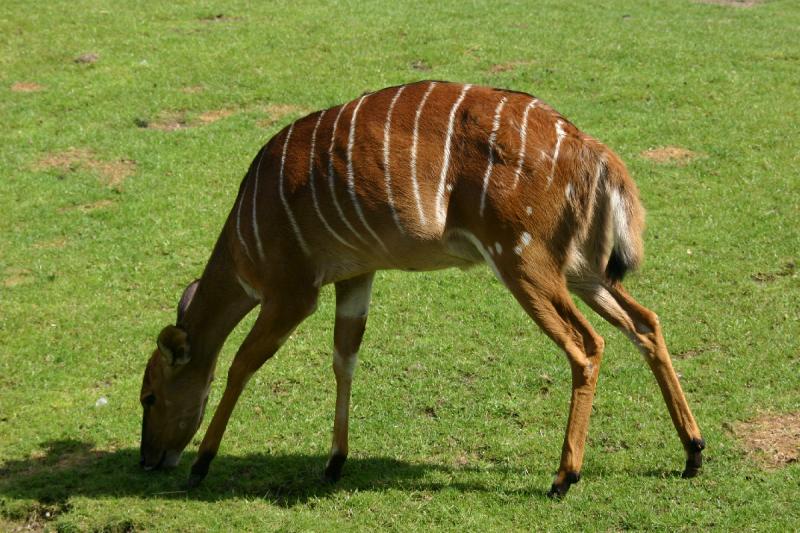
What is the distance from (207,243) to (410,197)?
4159mm

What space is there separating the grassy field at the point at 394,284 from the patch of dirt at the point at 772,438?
0.02 m

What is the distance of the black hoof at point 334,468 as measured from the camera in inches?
256

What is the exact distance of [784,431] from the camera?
6.58 m

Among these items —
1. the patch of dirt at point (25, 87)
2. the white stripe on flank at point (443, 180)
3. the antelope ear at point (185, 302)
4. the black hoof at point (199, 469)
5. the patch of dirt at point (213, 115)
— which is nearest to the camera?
the white stripe on flank at point (443, 180)

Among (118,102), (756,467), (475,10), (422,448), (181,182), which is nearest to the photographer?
(756,467)

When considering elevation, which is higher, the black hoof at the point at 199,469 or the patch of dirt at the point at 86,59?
the patch of dirt at the point at 86,59

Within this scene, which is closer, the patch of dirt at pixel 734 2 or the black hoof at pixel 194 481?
the black hoof at pixel 194 481

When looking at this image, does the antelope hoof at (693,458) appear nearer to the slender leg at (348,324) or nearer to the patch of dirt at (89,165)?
the slender leg at (348,324)

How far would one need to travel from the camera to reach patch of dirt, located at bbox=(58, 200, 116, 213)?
10.4 metres

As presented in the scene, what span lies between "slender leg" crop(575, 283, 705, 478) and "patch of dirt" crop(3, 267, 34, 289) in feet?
17.3

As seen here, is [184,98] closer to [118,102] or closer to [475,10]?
[118,102]

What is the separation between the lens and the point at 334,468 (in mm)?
6531

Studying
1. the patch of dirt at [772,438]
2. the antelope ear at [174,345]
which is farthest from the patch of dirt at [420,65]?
the patch of dirt at [772,438]

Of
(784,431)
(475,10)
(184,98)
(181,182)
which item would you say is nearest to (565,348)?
(784,431)
